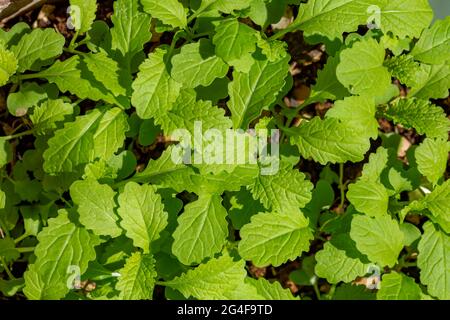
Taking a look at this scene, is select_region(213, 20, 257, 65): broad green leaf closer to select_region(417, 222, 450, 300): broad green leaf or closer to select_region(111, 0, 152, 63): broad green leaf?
select_region(111, 0, 152, 63): broad green leaf

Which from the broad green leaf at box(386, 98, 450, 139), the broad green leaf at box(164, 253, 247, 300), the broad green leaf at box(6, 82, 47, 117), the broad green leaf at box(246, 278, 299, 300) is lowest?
the broad green leaf at box(246, 278, 299, 300)

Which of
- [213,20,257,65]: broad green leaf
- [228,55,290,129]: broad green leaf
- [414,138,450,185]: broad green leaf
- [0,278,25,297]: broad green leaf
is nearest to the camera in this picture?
[213,20,257,65]: broad green leaf

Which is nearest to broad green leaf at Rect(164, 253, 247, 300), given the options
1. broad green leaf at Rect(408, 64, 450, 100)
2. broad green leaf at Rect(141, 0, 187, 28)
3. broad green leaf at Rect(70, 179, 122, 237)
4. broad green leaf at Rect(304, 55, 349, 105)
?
broad green leaf at Rect(70, 179, 122, 237)

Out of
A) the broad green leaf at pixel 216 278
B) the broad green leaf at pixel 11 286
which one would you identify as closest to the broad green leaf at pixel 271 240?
the broad green leaf at pixel 216 278

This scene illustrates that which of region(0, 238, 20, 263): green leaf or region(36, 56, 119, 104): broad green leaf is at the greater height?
region(36, 56, 119, 104): broad green leaf

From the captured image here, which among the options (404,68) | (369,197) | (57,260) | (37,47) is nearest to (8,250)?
(57,260)

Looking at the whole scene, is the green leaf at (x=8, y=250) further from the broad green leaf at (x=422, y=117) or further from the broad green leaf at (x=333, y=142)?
the broad green leaf at (x=422, y=117)
